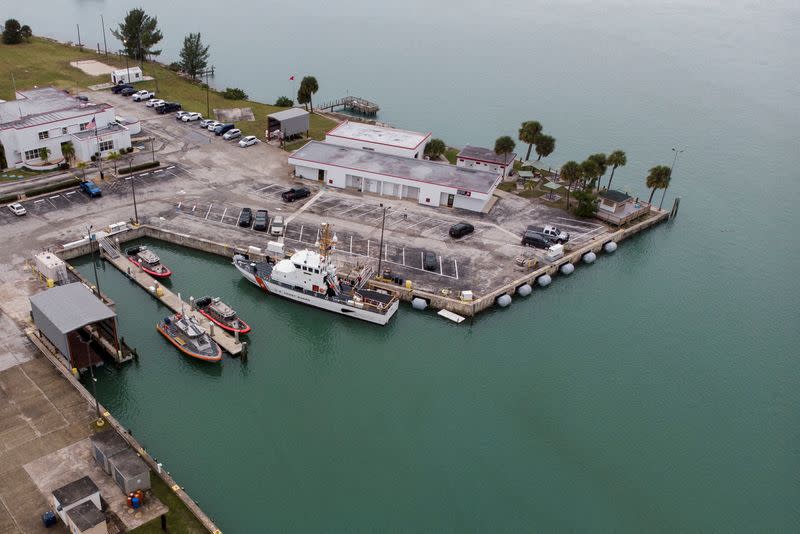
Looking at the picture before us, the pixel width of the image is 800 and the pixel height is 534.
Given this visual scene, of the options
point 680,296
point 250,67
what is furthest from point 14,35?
point 680,296

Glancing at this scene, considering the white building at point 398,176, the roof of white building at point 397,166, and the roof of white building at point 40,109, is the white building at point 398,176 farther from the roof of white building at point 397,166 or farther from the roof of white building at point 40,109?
the roof of white building at point 40,109

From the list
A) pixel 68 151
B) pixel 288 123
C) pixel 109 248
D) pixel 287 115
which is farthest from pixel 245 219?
pixel 287 115

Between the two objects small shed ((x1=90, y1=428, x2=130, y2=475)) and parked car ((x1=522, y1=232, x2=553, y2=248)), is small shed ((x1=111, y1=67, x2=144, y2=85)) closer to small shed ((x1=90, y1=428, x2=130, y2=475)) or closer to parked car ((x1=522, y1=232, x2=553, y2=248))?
parked car ((x1=522, y1=232, x2=553, y2=248))

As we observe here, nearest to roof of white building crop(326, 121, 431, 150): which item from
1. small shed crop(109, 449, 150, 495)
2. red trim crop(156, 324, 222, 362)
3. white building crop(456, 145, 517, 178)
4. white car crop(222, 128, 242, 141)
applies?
white building crop(456, 145, 517, 178)

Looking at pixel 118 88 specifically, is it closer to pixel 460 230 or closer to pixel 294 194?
pixel 294 194

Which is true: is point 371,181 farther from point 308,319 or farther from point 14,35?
point 14,35

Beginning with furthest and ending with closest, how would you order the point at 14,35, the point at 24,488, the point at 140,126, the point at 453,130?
1. the point at 14,35
2. the point at 453,130
3. the point at 140,126
4. the point at 24,488
